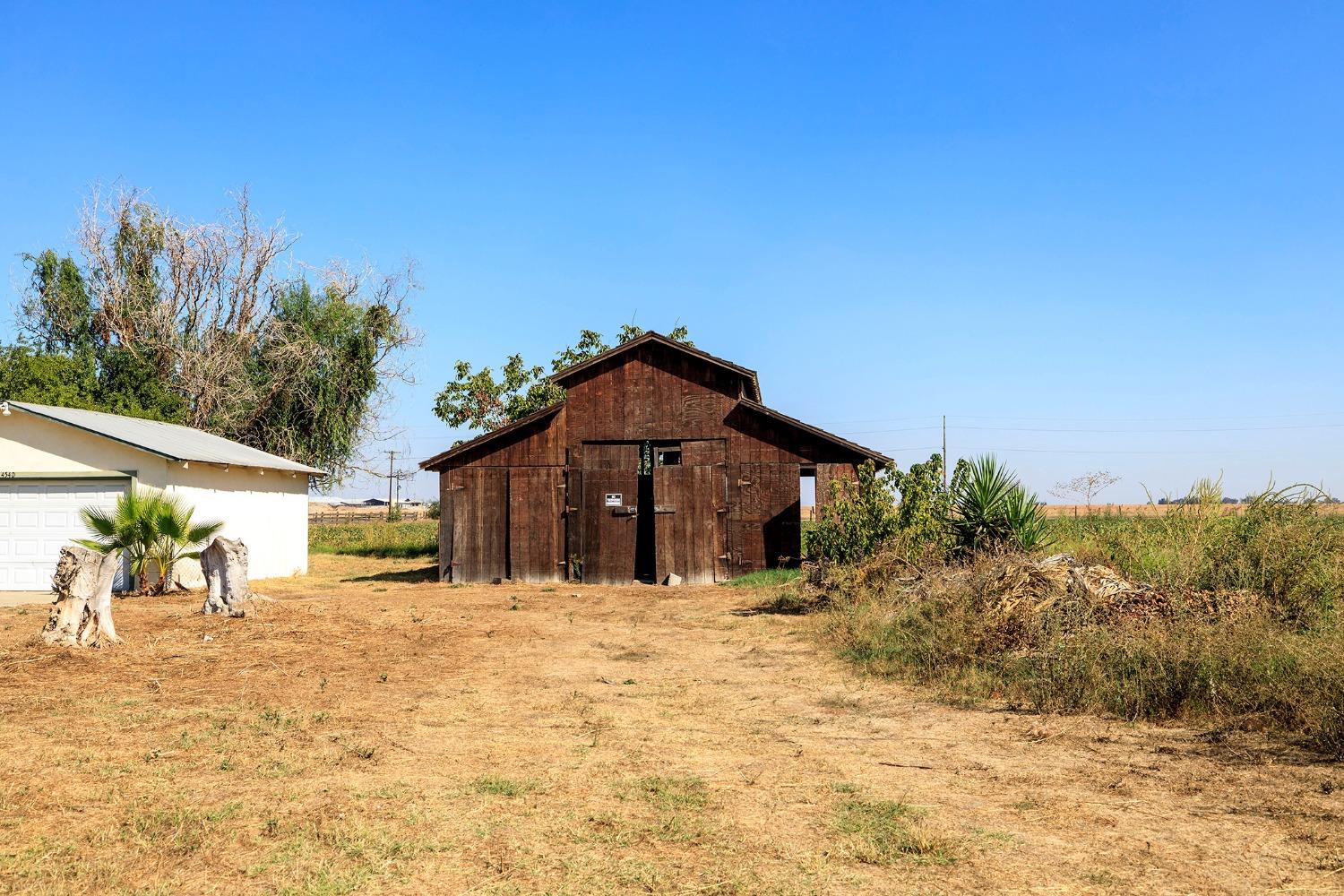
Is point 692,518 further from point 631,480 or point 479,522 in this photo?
point 479,522

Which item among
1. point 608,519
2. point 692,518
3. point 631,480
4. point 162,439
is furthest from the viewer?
point 608,519

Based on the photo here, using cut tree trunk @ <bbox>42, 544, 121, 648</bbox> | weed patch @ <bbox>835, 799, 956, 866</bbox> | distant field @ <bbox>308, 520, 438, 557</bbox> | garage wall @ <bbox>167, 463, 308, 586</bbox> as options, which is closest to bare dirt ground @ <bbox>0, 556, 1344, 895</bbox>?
weed patch @ <bbox>835, 799, 956, 866</bbox>

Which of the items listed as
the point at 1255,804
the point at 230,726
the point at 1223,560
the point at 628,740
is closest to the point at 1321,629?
the point at 1223,560

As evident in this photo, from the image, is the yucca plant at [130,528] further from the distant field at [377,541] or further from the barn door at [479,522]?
the distant field at [377,541]

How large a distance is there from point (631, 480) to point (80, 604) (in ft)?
43.4

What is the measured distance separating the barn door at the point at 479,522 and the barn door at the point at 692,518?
3972 millimetres

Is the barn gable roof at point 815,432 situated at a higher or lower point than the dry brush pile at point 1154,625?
higher

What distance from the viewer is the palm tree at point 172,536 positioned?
19.9 metres

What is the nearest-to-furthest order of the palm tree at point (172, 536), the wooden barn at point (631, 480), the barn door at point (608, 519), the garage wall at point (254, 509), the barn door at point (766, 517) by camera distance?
the palm tree at point (172, 536) < the garage wall at point (254, 509) < the barn door at point (766, 517) < the wooden barn at point (631, 480) < the barn door at point (608, 519)

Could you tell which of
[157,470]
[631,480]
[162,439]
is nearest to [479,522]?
[631,480]

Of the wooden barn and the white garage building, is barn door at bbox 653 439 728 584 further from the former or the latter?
the white garage building

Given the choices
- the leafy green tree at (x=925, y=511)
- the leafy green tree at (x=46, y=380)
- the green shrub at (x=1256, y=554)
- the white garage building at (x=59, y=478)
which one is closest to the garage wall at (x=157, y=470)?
the white garage building at (x=59, y=478)

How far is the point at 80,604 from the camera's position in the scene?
12.8 metres

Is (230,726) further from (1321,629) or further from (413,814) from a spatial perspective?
Result: (1321,629)
